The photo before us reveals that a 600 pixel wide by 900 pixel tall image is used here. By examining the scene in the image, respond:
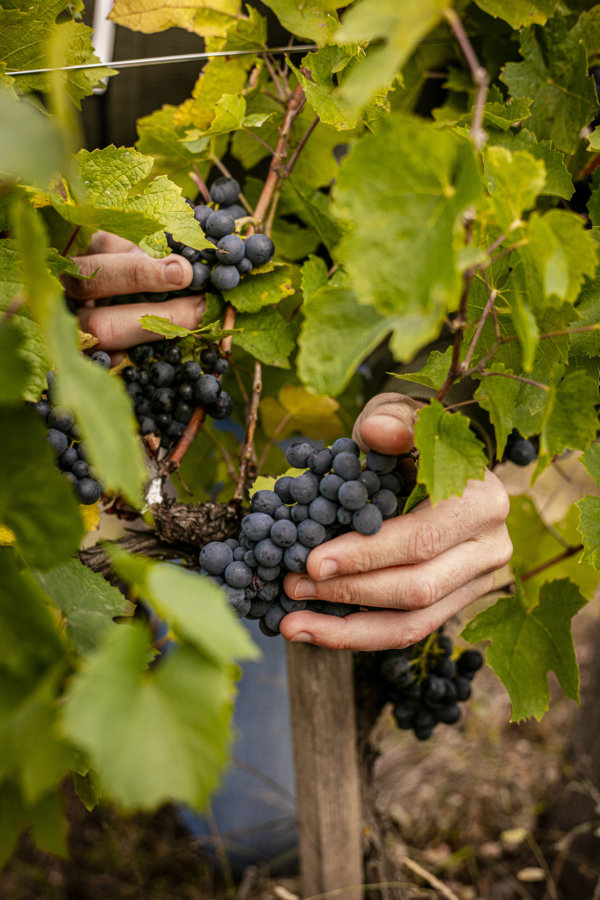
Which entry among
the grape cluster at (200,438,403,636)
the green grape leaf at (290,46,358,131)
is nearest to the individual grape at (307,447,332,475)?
the grape cluster at (200,438,403,636)

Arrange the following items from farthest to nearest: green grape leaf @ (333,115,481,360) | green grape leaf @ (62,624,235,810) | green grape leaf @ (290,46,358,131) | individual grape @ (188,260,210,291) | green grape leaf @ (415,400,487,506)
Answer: individual grape @ (188,260,210,291) → green grape leaf @ (290,46,358,131) → green grape leaf @ (415,400,487,506) → green grape leaf @ (333,115,481,360) → green grape leaf @ (62,624,235,810)

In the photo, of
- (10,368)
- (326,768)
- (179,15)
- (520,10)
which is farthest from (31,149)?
(326,768)

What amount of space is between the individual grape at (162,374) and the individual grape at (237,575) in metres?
0.32

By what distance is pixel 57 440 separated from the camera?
79 centimetres

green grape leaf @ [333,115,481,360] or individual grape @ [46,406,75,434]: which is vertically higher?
green grape leaf @ [333,115,481,360]

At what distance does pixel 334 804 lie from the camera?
4.23 ft

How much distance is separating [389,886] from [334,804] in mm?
313

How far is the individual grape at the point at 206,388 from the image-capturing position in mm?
931

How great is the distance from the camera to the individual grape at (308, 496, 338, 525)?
2.31ft

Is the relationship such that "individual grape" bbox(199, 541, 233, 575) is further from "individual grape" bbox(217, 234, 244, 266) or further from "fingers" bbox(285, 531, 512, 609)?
"individual grape" bbox(217, 234, 244, 266)

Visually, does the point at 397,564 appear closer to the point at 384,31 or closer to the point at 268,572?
the point at 268,572

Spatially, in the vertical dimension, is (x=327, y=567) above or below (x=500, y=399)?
below

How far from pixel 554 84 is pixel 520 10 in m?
0.12

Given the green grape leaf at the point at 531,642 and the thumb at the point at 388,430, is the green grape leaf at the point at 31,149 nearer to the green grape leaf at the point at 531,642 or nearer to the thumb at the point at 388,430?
the thumb at the point at 388,430
